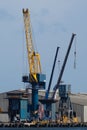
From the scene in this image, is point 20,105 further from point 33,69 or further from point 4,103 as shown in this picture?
point 4,103

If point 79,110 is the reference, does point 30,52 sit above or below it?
above

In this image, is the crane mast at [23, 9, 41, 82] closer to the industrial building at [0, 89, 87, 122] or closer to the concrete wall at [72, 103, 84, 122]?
the industrial building at [0, 89, 87, 122]

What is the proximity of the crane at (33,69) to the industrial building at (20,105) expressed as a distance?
274 cm

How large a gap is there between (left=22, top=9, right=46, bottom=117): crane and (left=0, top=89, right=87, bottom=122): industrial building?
108 inches

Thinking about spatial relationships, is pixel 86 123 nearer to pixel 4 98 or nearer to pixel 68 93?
pixel 68 93

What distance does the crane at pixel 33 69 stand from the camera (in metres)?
162

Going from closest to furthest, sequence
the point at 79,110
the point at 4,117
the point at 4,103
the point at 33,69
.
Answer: the point at 33,69, the point at 4,117, the point at 79,110, the point at 4,103

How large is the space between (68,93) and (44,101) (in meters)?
7.60

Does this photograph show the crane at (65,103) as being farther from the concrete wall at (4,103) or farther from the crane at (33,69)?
the concrete wall at (4,103)

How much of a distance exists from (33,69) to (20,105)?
9.07 meters

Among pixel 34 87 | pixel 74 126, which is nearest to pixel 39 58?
pixel 34 87

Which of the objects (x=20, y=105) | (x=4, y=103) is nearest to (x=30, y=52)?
(x=20, y=105)

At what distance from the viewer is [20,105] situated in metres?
165

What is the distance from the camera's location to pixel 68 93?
165875 mm
